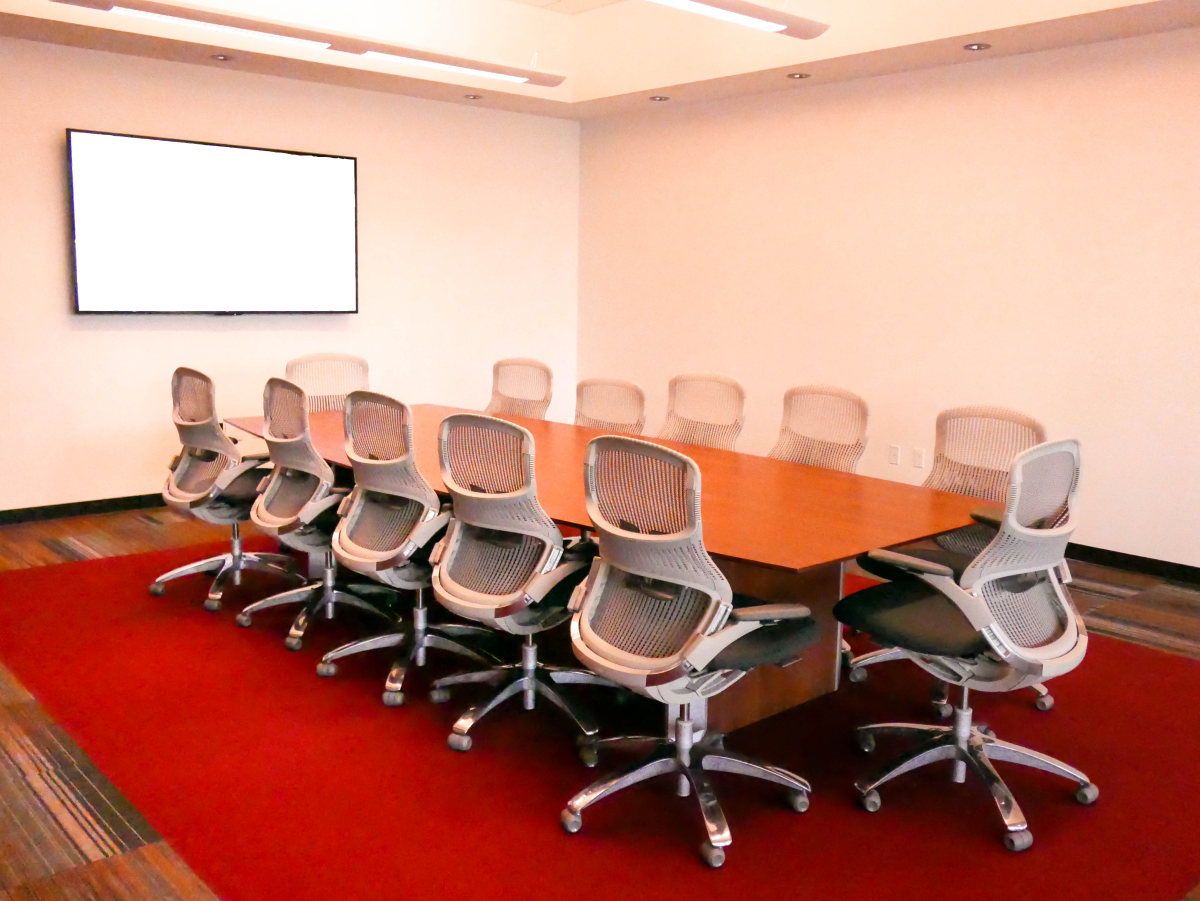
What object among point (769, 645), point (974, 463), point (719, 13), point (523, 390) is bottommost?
point (769, 645)

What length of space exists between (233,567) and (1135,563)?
4.76 metres

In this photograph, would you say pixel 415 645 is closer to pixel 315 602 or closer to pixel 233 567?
pixel 315 602

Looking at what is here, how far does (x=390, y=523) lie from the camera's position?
3914 mm

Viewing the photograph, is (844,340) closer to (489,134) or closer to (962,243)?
(962,243)

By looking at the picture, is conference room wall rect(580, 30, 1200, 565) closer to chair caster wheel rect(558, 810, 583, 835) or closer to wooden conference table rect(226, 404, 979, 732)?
wooden conference table rect(226, 404, 979, 732)

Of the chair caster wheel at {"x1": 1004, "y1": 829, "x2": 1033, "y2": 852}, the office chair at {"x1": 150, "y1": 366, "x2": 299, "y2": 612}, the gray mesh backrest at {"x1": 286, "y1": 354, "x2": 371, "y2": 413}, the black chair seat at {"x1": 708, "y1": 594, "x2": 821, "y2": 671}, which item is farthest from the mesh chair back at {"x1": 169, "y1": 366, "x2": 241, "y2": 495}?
the chair caster wheel at {"x1": 1004, "y1": 829, "x2": 1033, "y2": 852}

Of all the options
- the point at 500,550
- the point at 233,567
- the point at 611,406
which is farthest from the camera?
the point at 611,406

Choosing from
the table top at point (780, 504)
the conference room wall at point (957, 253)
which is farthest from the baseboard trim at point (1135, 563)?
the table top at point (780, 504)

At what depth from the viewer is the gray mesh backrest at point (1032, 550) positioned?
279cm

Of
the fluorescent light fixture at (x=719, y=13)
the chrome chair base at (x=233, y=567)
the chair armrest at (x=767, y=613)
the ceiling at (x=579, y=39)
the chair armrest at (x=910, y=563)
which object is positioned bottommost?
the chrome chair base at (x=233, y=567)

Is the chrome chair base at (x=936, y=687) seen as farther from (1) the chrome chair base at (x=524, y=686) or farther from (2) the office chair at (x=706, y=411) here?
(2) the office chair at (x=706, y=411)

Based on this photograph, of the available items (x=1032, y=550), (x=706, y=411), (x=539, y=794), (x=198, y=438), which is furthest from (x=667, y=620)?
(x=198, y=438)

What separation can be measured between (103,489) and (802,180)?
16.4 ft

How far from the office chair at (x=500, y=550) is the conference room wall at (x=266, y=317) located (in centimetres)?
389
